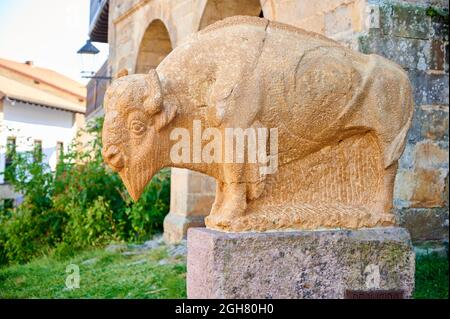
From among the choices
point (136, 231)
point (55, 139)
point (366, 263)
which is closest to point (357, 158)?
point (366, 263)

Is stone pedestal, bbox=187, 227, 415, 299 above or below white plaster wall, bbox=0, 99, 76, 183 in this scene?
below

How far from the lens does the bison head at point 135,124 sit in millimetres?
2123

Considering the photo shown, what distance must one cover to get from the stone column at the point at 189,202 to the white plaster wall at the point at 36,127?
161 cm

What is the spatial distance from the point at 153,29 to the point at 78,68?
1.25 meters

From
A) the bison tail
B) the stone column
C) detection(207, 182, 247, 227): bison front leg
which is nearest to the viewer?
detection(207, 182, 247, 227): bison front leg

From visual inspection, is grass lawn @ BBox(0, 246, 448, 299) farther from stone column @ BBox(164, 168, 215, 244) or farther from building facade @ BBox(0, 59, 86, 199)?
building facade @ BBox(0, 59, 86, 199)

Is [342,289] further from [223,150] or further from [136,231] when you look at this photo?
[136,231]

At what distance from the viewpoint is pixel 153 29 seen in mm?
8023

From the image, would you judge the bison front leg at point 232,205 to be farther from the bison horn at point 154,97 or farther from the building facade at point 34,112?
the building facade at point 34,112

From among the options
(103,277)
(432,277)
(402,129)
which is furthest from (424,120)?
(103,277)

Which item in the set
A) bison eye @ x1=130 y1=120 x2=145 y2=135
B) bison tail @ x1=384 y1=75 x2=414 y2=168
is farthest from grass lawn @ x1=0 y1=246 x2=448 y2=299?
bison eye @ x1=130 y1=120 x2=145 y2=135

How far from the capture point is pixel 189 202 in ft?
20.4

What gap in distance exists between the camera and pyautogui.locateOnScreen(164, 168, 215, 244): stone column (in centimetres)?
617

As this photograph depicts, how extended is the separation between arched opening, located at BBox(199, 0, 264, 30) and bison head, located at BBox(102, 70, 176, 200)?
13.2 feet
